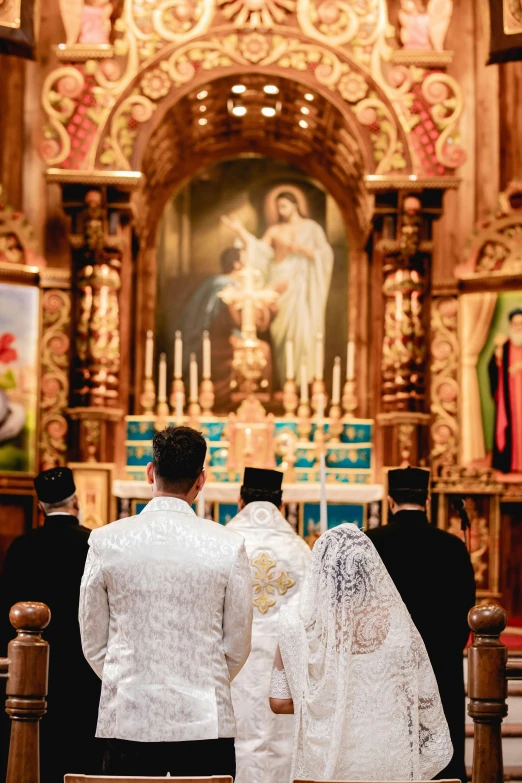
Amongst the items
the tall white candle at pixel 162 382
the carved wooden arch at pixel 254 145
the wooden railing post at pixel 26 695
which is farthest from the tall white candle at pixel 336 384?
the wooden railing post at pixel 26 695

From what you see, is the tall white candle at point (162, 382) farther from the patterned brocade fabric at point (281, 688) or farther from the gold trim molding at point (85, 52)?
the patterned brocade fabric at point (281, 688)

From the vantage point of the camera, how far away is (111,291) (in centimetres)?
1071

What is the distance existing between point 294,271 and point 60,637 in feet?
26.6

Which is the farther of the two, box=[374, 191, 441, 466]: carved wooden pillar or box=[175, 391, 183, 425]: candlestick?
box=[374, 191, 441, 466]: carved wooden pillar

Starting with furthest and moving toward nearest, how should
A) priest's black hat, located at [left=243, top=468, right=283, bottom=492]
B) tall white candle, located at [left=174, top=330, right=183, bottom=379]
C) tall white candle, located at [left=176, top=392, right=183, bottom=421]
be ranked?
1. tall white candle, located at [left=174, top=330, right=183, bottom=379]
2. tall white candle, located at [left=176, top=392, right=183, bottom=421]
3. priest's black hat, located at [left=243, top=468, right=283, bottom=492]

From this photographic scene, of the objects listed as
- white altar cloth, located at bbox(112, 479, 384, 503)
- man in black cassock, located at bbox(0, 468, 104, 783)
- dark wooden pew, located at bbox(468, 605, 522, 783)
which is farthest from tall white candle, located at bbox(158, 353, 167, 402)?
dark wooden pew, located at bbox(468, 605, 522, 783)

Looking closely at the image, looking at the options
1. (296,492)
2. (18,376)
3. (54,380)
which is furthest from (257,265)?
(296,492)

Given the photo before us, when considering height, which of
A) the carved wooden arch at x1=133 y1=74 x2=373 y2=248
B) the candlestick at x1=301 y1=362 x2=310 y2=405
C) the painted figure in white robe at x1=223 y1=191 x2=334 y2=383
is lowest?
the candlestick at x1=301 y1=362 x2=310 y2=405

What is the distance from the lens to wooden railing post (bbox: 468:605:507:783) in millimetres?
3092

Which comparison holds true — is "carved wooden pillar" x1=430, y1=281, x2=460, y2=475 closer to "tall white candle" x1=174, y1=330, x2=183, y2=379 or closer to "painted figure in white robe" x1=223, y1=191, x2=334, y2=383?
"painted figure in white robe" x1=223, y1=191, x2=334, y2=383

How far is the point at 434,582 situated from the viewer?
4.57 metres

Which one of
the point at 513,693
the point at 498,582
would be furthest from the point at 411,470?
the point at 498,582

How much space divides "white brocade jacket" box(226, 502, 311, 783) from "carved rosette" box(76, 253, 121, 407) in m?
5.18

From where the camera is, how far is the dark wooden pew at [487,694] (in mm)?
3092
